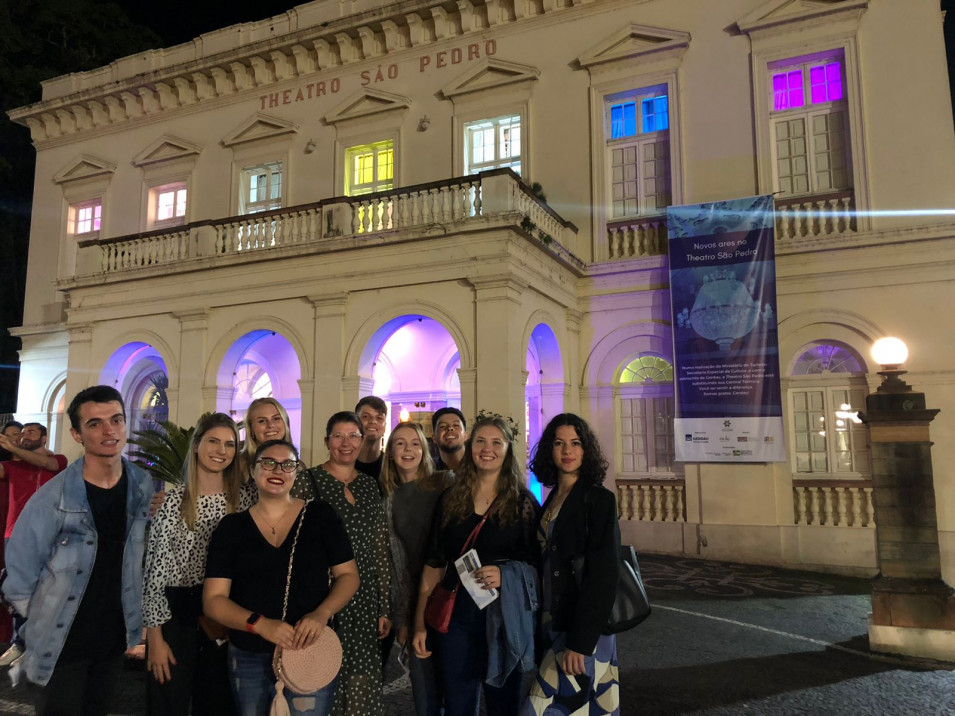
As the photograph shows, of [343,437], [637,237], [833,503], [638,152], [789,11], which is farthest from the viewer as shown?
[638,152]

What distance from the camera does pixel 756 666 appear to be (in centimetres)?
538

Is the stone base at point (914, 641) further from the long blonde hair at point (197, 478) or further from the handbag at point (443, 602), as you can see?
the long blonde hair at point (197, 478)

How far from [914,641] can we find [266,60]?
14636 millimetres

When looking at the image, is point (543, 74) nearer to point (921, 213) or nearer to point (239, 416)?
point (921, 213)

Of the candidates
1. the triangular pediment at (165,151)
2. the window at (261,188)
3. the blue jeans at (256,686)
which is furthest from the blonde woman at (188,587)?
the triangular pediment at (165,151)

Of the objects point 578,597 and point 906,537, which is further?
point 906,537

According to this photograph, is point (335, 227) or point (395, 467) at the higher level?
point (335, 227)

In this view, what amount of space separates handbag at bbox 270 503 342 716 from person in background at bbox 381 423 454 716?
2.36 ft

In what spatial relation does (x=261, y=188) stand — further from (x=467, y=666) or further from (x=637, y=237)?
(x=467, y=666)

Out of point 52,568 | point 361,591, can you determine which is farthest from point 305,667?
point 52,568

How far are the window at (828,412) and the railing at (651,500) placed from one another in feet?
5.93

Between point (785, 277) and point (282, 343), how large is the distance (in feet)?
31.8

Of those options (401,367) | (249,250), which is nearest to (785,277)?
(401,367)

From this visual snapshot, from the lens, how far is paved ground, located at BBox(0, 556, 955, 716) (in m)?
4.58
